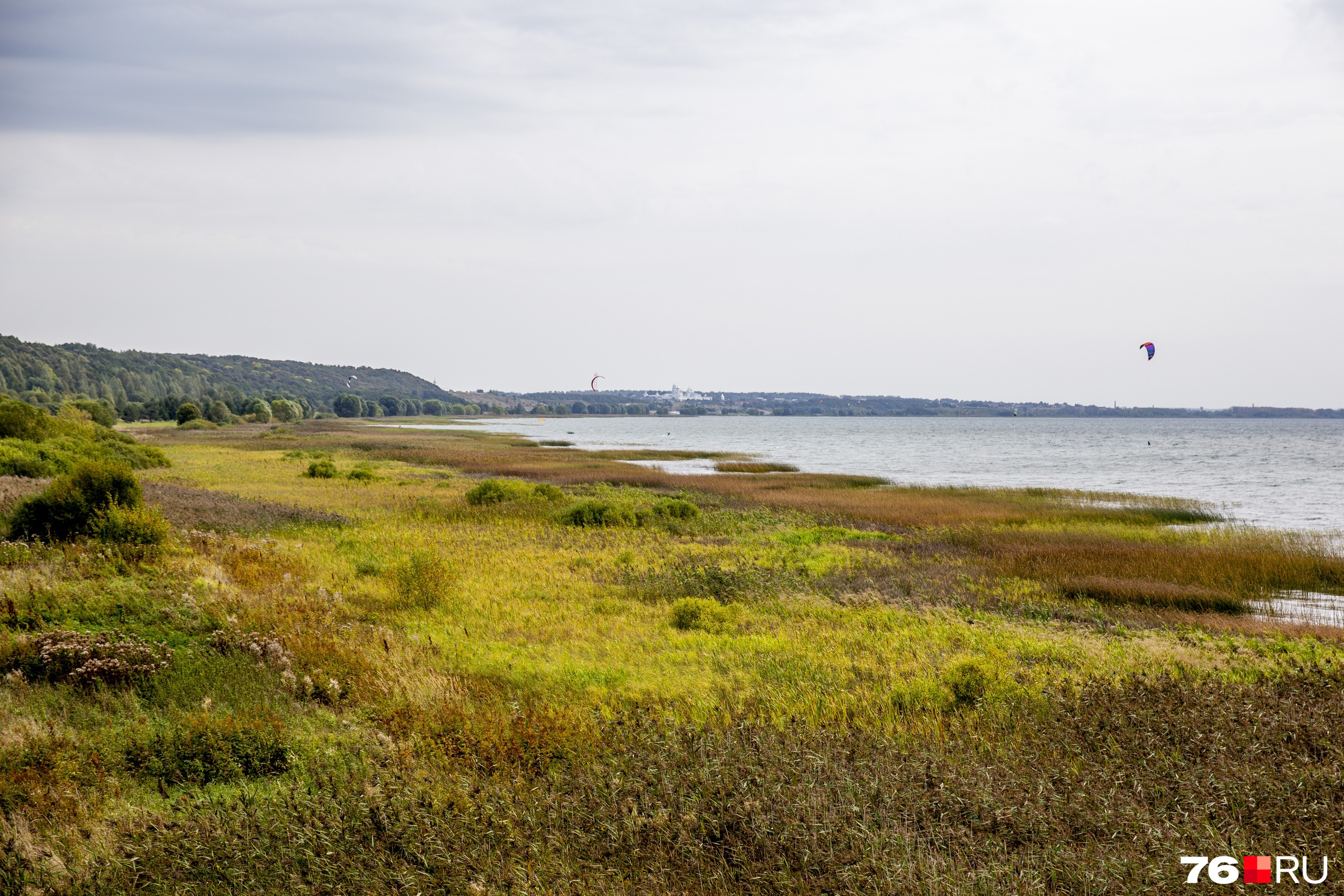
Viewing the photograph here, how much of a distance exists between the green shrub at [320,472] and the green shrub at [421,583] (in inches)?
1124

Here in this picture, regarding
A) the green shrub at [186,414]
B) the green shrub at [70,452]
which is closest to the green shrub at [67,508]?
the green shrub at [70,452]

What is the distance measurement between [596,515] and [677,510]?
3562 millimetres

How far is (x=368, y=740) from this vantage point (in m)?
7.57

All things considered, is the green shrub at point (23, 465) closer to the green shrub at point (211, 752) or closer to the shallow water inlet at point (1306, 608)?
Answer: the green shrub at point (211, 752)

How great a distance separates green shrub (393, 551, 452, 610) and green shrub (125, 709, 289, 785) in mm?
6285

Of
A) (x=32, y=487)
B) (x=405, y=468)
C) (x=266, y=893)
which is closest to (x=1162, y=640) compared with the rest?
(x=266, y=893)

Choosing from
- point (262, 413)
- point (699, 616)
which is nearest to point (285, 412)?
point (262, 413)

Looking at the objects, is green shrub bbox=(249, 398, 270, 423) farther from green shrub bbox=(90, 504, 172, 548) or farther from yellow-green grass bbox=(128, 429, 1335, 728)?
green shrub bbox=(90, 504, 172, 548)

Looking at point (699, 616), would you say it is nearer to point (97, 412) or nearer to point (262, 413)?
point (97, 412)

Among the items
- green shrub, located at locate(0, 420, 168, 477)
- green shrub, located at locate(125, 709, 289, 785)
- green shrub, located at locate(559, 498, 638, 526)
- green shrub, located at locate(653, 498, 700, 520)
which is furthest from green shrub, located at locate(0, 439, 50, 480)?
green shrub, located at locate(125, 709, 289, 785)

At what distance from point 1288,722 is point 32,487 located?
2676 cm

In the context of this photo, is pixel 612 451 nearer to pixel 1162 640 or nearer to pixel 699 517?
pixel 699 517

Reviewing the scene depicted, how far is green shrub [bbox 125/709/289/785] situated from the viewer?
6.97 m

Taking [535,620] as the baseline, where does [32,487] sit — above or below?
above
